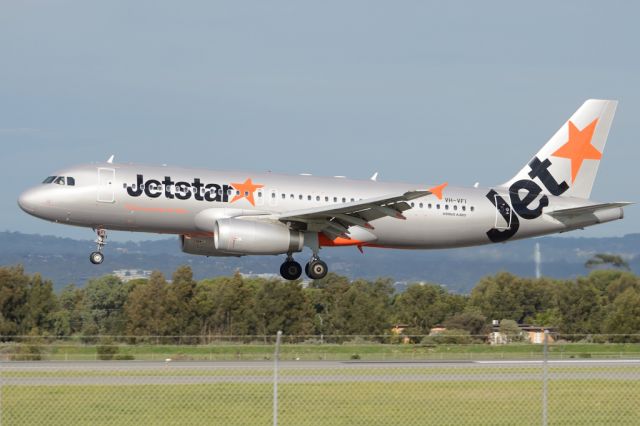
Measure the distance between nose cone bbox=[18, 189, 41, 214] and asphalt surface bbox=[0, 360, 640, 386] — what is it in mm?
8943

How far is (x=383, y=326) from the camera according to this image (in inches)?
2840

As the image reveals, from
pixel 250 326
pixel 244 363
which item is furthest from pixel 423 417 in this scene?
pixel 250 326

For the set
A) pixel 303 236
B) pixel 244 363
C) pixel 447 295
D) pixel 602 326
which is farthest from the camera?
pixel 447 295

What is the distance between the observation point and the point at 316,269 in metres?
43.5

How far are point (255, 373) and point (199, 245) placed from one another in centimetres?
1552

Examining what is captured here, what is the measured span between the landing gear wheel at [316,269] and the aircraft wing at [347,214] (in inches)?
44.9

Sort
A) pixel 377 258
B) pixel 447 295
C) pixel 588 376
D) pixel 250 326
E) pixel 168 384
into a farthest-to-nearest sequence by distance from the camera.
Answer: pixel 377 258, pixel 447 295, pixel 250 326, pixel 588 376, pixel 168 384

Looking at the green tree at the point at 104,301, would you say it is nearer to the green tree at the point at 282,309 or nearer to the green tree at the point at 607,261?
the green tree at the point at 282,309

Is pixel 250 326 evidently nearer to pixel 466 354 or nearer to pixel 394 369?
pixel 466 354

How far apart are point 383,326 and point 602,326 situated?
13495 millimetres

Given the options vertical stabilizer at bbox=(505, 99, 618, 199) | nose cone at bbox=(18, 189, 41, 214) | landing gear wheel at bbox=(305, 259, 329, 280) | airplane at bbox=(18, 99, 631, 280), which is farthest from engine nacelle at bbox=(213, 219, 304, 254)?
vertical stabilizer at bbox=(505, 99, 618, 199)

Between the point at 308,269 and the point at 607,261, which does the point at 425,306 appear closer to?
the point at 607,261

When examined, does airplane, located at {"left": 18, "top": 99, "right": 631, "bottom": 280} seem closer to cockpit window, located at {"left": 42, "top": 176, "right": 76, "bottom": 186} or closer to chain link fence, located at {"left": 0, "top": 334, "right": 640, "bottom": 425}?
cockpit window, located at {"left": 42, "top": 176, "right": 76, "bottom": 186}

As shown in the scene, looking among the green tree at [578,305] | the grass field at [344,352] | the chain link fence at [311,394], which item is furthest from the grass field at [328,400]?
the green tree at [578,305]
